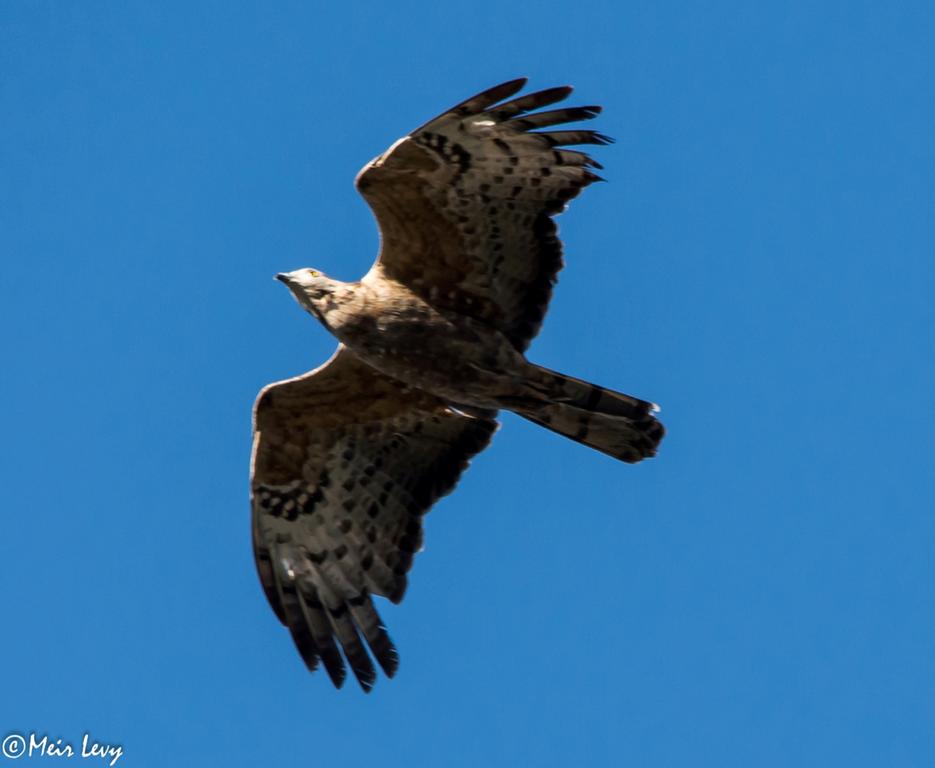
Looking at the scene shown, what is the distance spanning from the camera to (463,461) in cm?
1277

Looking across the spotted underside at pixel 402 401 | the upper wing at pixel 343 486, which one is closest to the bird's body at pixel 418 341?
the spotted underside at pixel 402 401

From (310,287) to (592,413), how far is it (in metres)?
2.24

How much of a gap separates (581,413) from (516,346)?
2.27ft

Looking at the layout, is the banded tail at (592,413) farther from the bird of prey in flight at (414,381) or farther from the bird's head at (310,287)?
the bird's head at (310,287)

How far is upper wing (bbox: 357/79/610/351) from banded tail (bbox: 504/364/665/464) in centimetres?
39

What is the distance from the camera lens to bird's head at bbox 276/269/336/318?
11.8m

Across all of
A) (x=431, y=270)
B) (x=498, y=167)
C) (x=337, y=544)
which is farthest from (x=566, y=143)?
(x=337, y=544)

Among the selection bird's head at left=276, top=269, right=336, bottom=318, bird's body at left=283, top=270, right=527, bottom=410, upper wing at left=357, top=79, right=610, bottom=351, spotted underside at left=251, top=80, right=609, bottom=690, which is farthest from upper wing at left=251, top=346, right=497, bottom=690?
upper wing at left=357, top=79, right=610, bottom=351

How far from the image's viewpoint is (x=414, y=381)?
12086 millimetres

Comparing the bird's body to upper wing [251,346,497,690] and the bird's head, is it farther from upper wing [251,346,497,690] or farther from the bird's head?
upper wing [251,346,497,690]

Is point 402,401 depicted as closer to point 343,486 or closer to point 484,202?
point 343,486

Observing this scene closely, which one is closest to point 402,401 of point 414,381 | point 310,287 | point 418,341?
point 414,381

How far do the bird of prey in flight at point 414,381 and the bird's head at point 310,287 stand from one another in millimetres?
11

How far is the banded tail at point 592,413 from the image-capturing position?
39.4 feet
